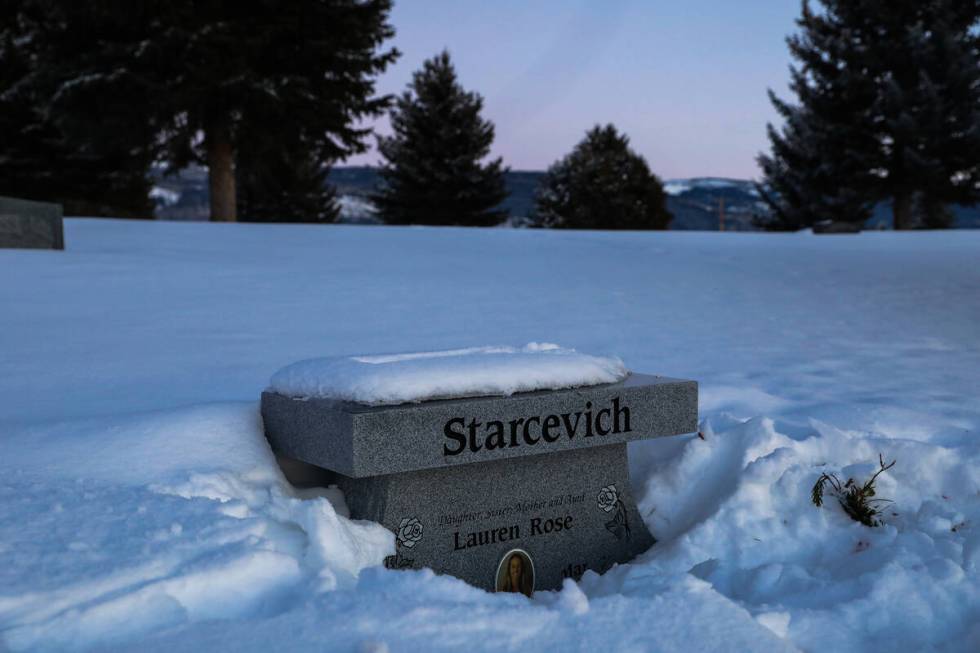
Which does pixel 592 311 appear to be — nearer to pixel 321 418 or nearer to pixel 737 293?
pixel 737 293

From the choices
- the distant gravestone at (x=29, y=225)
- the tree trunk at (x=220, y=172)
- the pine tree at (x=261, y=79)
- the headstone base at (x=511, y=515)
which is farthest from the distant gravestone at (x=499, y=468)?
the tree trunk at (x=220, y=172)

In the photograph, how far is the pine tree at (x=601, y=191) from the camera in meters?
48.9

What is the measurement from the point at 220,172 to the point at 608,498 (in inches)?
865

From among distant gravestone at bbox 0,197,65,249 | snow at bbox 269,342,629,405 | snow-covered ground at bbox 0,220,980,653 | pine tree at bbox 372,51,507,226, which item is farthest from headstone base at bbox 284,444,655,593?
pine tree at bbox 372,51,507,226

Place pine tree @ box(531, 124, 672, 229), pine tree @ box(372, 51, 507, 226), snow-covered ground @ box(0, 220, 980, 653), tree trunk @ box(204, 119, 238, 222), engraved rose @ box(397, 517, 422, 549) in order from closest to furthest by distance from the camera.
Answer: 1. snow-covered ground @ box(0, 220, 980, 653)
2. engraved rose @ box(397, 517, 422, 549)
3. tree trunk @ box(204, 119, 238, 222)
4. pine tree @ box(372, 51, 507, 226)
5. pine tree @ box(531, 124, 672, 229)

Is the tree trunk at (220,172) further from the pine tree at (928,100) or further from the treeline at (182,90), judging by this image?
the pine tree at (928,100)

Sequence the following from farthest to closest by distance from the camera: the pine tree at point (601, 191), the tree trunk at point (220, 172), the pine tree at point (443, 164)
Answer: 1. the pine tree at point (601, 191)
2. the pine tree at point (443, 164)
3. the tree trunk at point (220, 172)

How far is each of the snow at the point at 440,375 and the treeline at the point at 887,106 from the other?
33.0m

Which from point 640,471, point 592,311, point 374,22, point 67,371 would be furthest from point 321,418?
point 374,22

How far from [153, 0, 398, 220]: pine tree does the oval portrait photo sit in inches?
797

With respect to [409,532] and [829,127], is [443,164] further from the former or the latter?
[409,532]

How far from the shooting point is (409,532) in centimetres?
361

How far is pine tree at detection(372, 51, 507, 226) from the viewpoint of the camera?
1592 inches

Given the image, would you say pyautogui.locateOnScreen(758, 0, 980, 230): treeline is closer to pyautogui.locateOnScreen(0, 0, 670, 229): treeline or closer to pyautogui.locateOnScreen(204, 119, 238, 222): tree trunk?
pyautogui.locateOnScreen(0, 0, 670, 229): treeline
